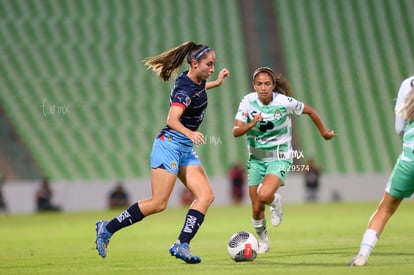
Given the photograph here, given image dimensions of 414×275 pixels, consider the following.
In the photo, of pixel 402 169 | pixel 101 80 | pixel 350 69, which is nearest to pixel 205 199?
pixel 402 169

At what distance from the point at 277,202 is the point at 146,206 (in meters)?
2.74

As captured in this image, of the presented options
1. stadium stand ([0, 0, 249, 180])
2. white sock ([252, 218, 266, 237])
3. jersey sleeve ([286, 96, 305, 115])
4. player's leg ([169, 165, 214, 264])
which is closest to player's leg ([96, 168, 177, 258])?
player's leg ([169, 165, 214, 264])

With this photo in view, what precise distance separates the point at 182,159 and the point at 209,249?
2.39 m

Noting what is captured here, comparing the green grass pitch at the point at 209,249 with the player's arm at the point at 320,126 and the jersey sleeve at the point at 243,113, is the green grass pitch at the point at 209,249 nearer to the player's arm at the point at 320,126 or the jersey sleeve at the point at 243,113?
the player's arm at the point at 320,126

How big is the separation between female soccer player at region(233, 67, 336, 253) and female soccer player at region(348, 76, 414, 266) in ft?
8.98

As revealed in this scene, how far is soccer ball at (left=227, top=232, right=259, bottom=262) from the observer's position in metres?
9.70

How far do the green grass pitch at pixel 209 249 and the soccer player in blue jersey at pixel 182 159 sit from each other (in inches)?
15.4

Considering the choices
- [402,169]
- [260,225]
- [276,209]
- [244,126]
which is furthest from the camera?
[276,209]

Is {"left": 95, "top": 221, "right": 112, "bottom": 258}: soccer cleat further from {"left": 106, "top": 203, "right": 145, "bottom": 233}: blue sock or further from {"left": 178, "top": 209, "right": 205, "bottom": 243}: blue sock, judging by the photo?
{"left": 178, "top": 209, "right": 205, "bottom": 243}: blue sock

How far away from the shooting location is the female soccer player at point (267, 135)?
35.9 ft

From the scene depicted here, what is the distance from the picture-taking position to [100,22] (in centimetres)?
3478

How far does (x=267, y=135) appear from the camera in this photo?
11188 millimetres

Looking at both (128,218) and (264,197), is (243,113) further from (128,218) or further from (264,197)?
(128,218)

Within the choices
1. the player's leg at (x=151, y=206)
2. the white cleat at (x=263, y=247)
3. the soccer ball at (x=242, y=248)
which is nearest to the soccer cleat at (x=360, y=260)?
the soccer ball at (x=242, y=248)
